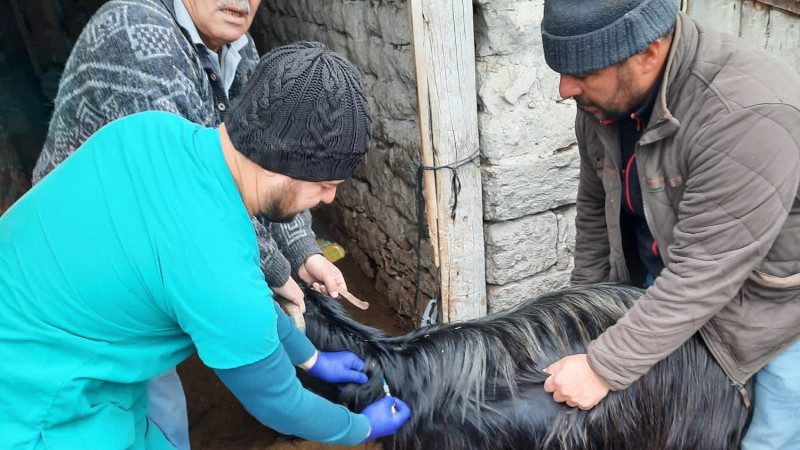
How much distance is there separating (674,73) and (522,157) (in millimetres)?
1437

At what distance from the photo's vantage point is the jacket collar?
5.34 ft

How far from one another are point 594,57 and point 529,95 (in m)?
1.42

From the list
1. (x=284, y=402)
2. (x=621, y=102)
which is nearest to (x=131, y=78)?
(x=284, y=402)

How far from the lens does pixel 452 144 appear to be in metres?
2.95

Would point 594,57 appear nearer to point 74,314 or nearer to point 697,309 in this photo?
point 697,309

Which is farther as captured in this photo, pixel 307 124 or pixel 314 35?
pixel 314 35

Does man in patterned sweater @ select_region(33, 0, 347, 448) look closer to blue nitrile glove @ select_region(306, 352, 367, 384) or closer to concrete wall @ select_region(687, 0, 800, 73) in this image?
blue nitrile glove @ select_region(306, 352, 367, 384)

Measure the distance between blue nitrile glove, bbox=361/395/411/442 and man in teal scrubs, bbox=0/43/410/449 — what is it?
32 cm

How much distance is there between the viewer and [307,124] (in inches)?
48.1

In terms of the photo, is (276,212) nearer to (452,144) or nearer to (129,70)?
(129,70)

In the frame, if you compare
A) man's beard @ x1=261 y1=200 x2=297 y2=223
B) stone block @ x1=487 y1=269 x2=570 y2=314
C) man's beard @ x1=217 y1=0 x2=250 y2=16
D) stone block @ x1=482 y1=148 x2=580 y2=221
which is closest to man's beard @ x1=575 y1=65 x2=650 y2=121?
man's beard @ x1=261 y1=200 x2=297 y2=223

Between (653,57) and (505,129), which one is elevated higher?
(653,57)

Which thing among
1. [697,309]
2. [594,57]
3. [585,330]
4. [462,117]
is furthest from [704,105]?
[462,117]

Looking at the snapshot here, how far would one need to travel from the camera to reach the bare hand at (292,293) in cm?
185
